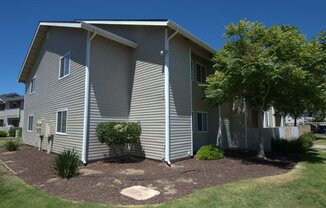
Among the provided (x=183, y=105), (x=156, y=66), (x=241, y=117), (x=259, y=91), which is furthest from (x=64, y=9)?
(x=241, y=117)

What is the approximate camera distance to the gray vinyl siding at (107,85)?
1066cm

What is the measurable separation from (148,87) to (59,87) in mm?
5662

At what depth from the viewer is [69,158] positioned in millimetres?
8016

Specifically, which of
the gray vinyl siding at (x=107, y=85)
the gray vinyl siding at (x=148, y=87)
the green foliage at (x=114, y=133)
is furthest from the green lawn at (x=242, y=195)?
the gray vinyl siding at (x=148, y=87)

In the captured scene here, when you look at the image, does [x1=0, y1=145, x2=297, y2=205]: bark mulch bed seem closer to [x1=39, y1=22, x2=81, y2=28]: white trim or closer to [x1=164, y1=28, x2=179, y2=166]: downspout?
[x1=164, y1=28, x2=179, y2=166]: downspout

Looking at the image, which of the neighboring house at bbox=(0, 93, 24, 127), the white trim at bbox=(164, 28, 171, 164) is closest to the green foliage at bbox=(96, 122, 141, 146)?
the white trim at bbox=(164, 28, 171, 164)

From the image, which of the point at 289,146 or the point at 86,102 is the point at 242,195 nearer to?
the point at 86,102

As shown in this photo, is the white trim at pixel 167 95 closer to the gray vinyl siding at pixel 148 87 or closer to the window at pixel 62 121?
the gray vinyl siding at pixel 148 87

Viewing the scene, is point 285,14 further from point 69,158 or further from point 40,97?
point 40,97

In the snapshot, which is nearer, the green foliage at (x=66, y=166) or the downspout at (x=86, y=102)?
the green foliage at (x=66, y=166)

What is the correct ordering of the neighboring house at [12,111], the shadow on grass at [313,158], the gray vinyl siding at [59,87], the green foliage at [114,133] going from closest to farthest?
1. the green foliage at [114,133]
2. the gray vinyl siding at [59,87]
3. the shadow on grass at [313,158]
4. the neighboring house at [12,111]

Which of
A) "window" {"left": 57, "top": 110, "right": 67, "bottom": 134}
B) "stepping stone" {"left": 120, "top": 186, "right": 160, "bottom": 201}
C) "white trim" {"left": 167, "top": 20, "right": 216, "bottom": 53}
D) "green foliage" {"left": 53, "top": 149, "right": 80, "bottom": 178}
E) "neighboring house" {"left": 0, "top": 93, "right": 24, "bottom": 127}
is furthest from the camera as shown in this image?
"neighboring house" {"left": 0, "top": 93, "right": 24, "bottom": 127}

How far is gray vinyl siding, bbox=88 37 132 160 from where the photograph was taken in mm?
10656

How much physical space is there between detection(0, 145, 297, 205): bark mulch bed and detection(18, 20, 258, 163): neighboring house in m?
1.08
